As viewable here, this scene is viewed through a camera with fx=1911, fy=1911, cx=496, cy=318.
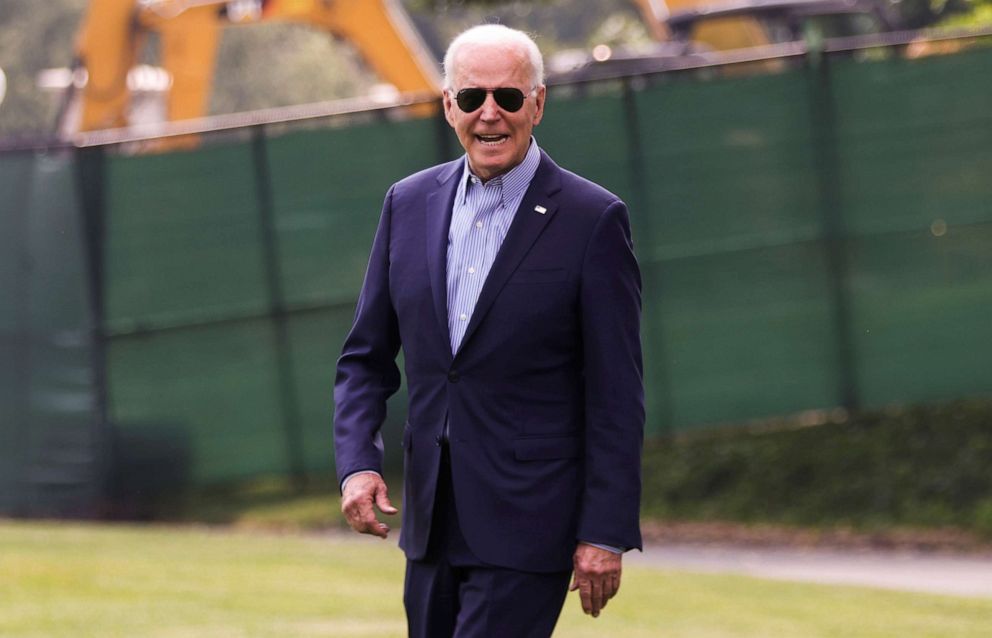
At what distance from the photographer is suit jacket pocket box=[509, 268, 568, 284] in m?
4.36

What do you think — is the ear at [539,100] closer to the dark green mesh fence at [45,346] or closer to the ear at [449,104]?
the ear at [449,104]

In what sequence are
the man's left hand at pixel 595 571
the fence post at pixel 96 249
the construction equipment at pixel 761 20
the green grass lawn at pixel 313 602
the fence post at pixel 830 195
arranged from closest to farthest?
the man's left hand at pixel 595 571, the green grass lawn at pixel 313 602, the fence post at pixel 830 195, the fence post at pixel 96 249, the construction equipment at pixel 761 20

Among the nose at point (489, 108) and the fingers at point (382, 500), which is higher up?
the nose at point (489, 108)

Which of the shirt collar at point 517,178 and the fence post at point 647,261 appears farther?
the fence post at point 647,261

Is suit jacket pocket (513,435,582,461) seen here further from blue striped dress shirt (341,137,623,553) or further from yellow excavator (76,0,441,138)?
yellow excavator (76,0,441,138)

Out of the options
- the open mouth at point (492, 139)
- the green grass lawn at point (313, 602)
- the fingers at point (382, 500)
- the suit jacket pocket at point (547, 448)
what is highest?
the open mouth at point (492, 139)

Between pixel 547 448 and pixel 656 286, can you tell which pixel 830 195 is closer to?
pixel 656 286

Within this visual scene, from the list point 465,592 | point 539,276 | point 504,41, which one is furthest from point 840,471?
point 504,41

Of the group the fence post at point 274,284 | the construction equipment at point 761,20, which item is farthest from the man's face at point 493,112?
the construction equipment at point 761,20

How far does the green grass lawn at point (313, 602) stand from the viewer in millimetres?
8656

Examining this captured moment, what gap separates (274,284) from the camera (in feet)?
45.8

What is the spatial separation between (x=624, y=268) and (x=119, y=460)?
1013 centimetres

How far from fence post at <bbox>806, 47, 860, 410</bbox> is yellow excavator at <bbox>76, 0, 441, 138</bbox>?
988cm

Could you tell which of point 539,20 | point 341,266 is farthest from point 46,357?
point 539,20
